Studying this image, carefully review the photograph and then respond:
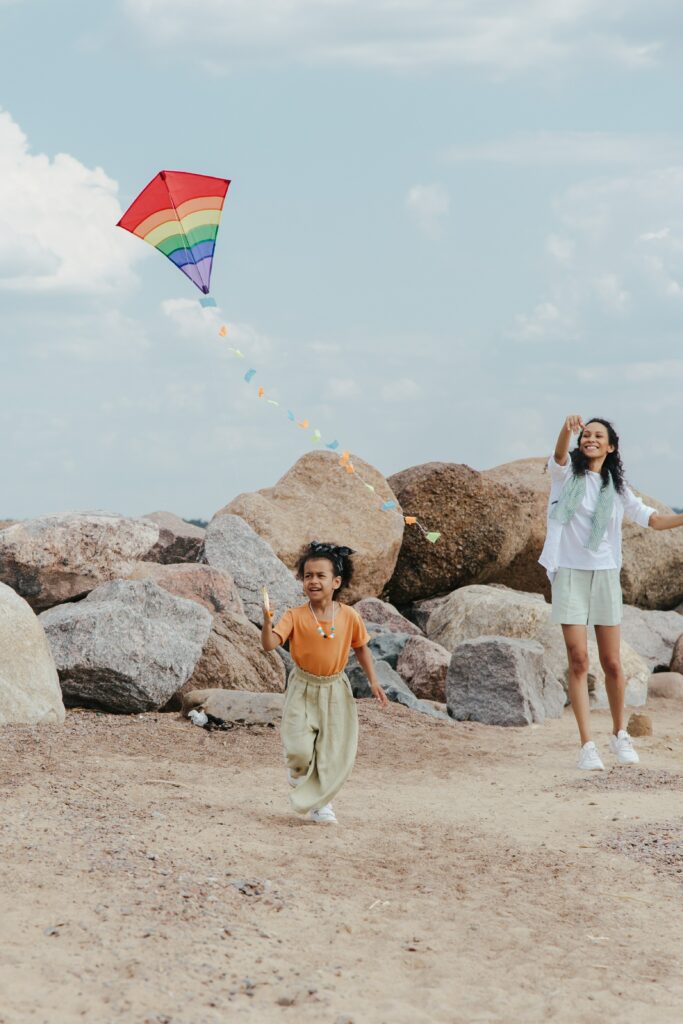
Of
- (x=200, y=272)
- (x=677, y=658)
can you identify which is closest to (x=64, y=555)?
(x=200, y=272)

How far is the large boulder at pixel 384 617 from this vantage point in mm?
11977

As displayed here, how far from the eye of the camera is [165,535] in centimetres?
1283

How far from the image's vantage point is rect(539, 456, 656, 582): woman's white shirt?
25.8 ft

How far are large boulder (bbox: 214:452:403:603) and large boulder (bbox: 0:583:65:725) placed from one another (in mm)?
4651

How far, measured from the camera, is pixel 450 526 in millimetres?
13805

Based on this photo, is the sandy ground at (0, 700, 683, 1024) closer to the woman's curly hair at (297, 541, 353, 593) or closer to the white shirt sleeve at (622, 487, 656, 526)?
the woman's curly hair at (297, 541, 353, 593)

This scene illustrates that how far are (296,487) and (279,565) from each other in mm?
2245

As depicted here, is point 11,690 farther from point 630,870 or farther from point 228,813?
point 630,870

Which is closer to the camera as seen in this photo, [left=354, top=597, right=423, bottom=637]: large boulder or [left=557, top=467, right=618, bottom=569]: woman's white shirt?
[left=557, top=467, right=618, bottom=569]: woman's white shirt

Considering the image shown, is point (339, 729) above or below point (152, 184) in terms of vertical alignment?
below

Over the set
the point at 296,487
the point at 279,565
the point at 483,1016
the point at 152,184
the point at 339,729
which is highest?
the point at 152,184

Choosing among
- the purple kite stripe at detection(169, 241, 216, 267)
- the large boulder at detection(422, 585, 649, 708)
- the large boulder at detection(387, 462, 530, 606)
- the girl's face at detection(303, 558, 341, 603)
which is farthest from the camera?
the large boulder at detection(387, 462, 530, 606)

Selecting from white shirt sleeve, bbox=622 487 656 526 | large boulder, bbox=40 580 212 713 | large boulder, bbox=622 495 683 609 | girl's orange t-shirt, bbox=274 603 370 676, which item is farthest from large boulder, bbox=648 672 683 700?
girl's orange t-shirt, bbox=274 603 370 676

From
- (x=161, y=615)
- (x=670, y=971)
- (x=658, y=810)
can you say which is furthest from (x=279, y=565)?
(x=670, y=971)
